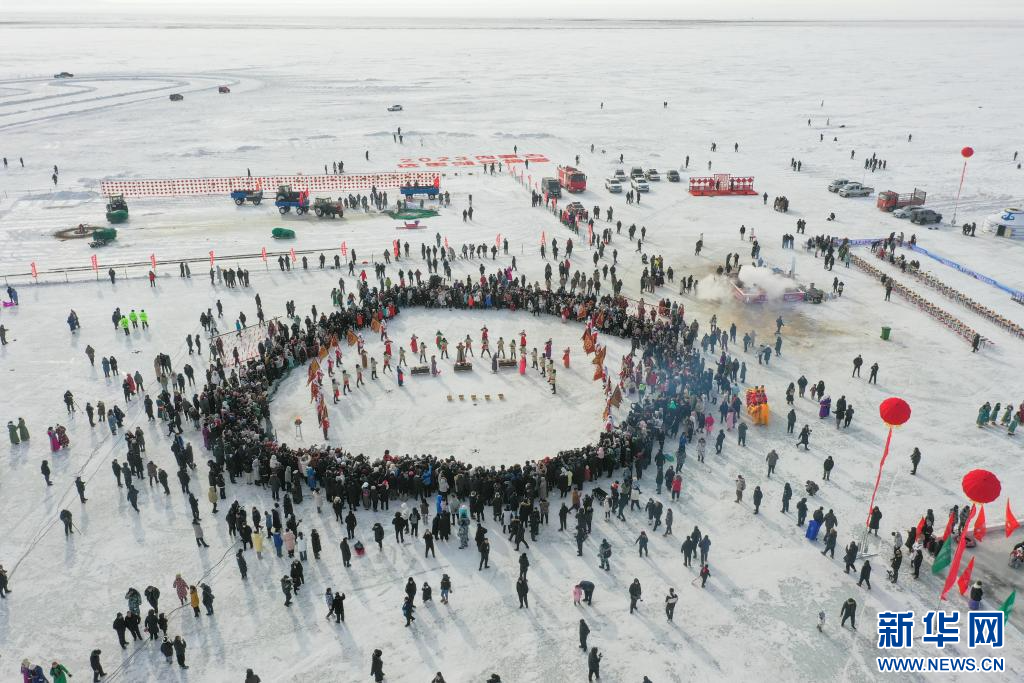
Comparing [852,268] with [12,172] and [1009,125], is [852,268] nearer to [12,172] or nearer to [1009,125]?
[1009,125]

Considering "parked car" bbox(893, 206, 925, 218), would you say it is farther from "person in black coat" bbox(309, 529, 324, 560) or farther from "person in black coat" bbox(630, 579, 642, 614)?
"person in black coat" bbox(309, 529, 324, 560)

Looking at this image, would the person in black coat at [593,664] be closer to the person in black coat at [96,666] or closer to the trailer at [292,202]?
the person in black coat at [96,666]

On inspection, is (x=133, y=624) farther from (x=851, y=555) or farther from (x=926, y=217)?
(x=926, y=217)

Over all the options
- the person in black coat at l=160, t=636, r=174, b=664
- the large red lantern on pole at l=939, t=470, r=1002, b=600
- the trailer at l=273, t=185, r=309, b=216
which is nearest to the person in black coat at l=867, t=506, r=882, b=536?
the large red lantern on pole at l=939, t=470, r=1002, b=600

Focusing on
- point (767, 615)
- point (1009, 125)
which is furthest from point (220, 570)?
point (1009, 125)

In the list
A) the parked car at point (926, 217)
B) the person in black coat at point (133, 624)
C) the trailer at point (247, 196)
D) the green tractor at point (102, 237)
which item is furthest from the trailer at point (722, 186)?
the person in black coat at point (133, 624)

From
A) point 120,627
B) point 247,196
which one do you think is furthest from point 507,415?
point 247,196
